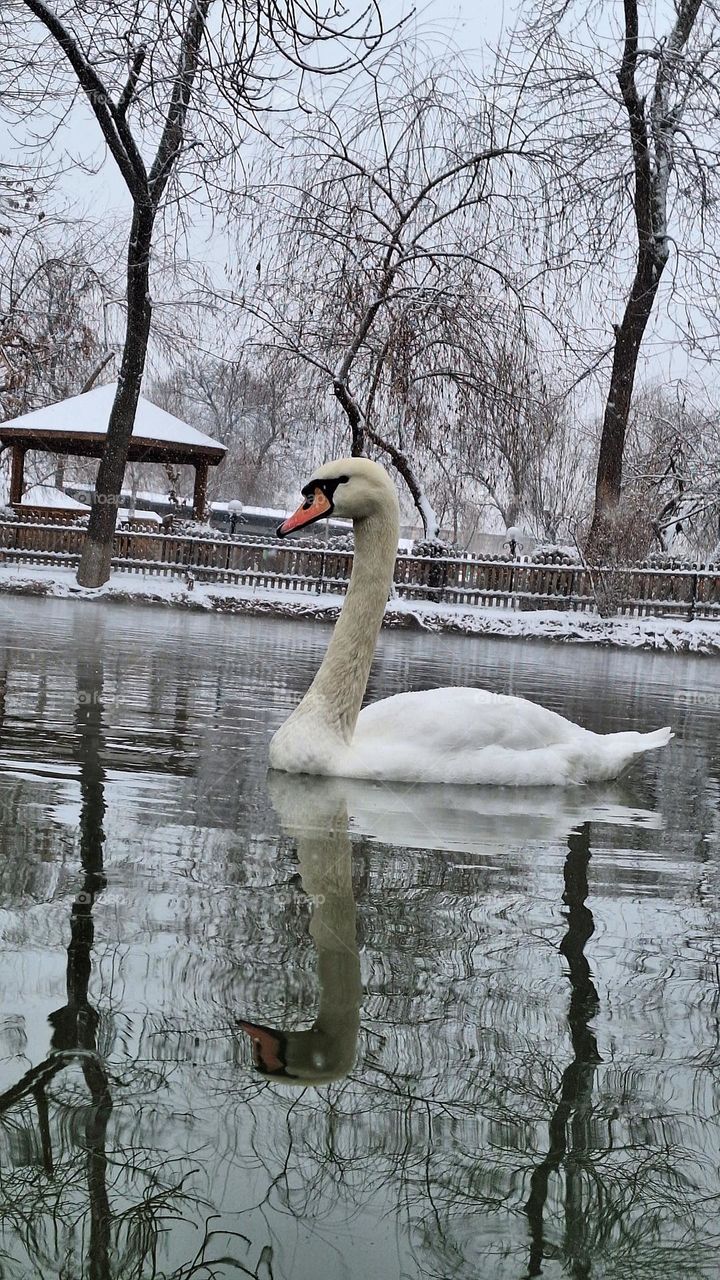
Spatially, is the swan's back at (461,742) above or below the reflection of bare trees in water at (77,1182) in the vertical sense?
above

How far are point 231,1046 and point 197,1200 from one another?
0.43 m

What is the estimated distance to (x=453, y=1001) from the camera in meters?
2.21

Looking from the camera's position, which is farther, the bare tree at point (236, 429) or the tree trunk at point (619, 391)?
the bare tree at point (236, 429)

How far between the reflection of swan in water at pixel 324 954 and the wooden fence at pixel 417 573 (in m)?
18.3

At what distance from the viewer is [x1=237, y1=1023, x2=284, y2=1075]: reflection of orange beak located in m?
1.85

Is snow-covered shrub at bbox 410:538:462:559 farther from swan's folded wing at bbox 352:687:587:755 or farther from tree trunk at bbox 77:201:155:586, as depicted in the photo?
swan's folded wing at bbox 352:687:587:755

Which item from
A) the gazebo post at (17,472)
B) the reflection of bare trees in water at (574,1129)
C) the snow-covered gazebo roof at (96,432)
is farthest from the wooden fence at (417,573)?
the reflection of bare trees in water at (574,1129)

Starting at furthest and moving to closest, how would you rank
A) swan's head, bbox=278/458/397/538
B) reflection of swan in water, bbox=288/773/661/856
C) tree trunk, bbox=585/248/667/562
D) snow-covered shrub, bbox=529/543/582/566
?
snow-covered shrub, bbox=529/543/582/566
tree trunk, bbox=585/248/667/562
swan's head, bbox=278/458/397/538
reflection of swan in water, bbox=288/773/661/856

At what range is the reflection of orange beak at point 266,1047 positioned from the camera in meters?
1.85

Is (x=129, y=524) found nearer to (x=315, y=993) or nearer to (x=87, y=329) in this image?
(x=87, y=329)

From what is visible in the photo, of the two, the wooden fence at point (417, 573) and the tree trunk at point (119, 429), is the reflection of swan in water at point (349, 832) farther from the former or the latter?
the wooden fence at point (417, 573)

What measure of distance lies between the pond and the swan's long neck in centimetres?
40

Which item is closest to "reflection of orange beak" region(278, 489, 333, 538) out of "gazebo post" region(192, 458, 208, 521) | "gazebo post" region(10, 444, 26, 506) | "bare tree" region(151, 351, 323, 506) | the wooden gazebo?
the wooden gazebo

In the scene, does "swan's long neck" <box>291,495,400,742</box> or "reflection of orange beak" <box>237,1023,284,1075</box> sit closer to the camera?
"reflection of orange beak" <box>237,1023,284,1075</box>
